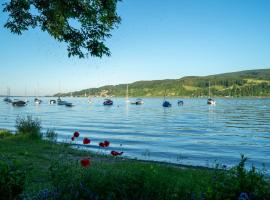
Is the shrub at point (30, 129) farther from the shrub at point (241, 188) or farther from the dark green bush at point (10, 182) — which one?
the shrub at point (241, 188)

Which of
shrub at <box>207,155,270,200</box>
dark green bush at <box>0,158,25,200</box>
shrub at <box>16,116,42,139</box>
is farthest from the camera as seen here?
shrub at <box>16,116,42,139</box>

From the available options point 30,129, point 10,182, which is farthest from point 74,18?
point 30,129

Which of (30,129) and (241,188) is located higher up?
(241,188)

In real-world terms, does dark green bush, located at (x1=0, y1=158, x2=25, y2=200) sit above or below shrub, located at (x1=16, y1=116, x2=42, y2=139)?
above

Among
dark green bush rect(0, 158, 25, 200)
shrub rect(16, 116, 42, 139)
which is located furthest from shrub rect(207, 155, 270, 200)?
shrub rect(16, 116, 42, 139)

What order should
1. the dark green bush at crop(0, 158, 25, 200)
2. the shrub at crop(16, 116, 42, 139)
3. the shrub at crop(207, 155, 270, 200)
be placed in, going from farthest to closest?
the shrub at crop(16, 116, 42, 139) → the dark green bush at crop(0, 158, 25, 200) → the shrub at crop(207, 155, 270, 200)

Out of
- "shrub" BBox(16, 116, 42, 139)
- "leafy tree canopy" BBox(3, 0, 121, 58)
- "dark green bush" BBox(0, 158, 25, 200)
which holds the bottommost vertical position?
"shrub" BBox(16, 116, 42, 139)

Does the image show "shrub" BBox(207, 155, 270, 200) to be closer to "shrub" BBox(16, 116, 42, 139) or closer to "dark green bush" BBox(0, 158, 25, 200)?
"dark green bush" BBox(0, 158, 25, 200)

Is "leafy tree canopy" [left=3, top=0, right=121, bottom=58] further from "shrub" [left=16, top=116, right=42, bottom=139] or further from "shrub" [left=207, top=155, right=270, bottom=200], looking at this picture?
"shrub" [left=16, top=116, right=42, bottom=139]

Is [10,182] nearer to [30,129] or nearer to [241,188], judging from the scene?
[241,188]

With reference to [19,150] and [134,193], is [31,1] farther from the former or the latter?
[19,150]

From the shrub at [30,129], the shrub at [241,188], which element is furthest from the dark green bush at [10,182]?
the shrub at [30,129]

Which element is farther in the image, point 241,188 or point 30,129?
point 30,129

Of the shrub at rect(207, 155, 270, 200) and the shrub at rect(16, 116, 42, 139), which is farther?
the shrub at rect(16, 116, 42, 139)
